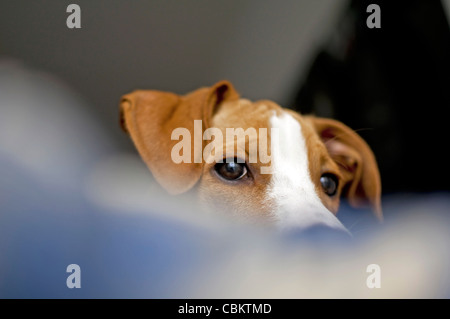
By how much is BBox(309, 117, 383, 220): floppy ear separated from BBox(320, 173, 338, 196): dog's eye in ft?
0.35

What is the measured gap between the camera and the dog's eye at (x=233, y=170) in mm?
1089

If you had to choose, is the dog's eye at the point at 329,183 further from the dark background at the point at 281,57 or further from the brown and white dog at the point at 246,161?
the dark background at the point at 281,57

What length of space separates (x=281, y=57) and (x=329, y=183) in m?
0.38

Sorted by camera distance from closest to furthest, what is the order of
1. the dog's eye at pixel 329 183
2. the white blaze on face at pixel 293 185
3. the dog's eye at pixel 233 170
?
the white blaze on face at pixel 293 185 < the dog's eye at pixel 233 170 < the dog's eye at pixel 329 183

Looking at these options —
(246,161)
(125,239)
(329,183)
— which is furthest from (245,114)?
(125,239)

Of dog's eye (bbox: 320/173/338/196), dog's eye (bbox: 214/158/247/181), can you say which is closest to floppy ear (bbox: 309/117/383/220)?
dog's eye (bbox: 320/173/338/196)

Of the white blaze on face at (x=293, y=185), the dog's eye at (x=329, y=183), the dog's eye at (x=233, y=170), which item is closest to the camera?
the white blaze on face at (x=293, y=185)

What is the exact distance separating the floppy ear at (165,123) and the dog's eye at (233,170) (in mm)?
58

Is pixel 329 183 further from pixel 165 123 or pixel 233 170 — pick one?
pixel 165 123

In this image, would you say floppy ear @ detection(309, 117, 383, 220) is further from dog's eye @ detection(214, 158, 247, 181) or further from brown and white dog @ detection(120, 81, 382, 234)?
dog's eye @ detection(214, 158, 247, 181)

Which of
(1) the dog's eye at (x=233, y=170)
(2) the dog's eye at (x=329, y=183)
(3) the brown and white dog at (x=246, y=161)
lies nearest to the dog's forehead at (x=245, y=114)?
(3) the brown and white dog at (x=246, y=161)

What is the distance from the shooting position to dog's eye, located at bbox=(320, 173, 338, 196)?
1205 millimetres

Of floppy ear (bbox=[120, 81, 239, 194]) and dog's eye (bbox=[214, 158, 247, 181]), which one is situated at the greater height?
floppy ear (bbox=[120, 81, 239, 194])
